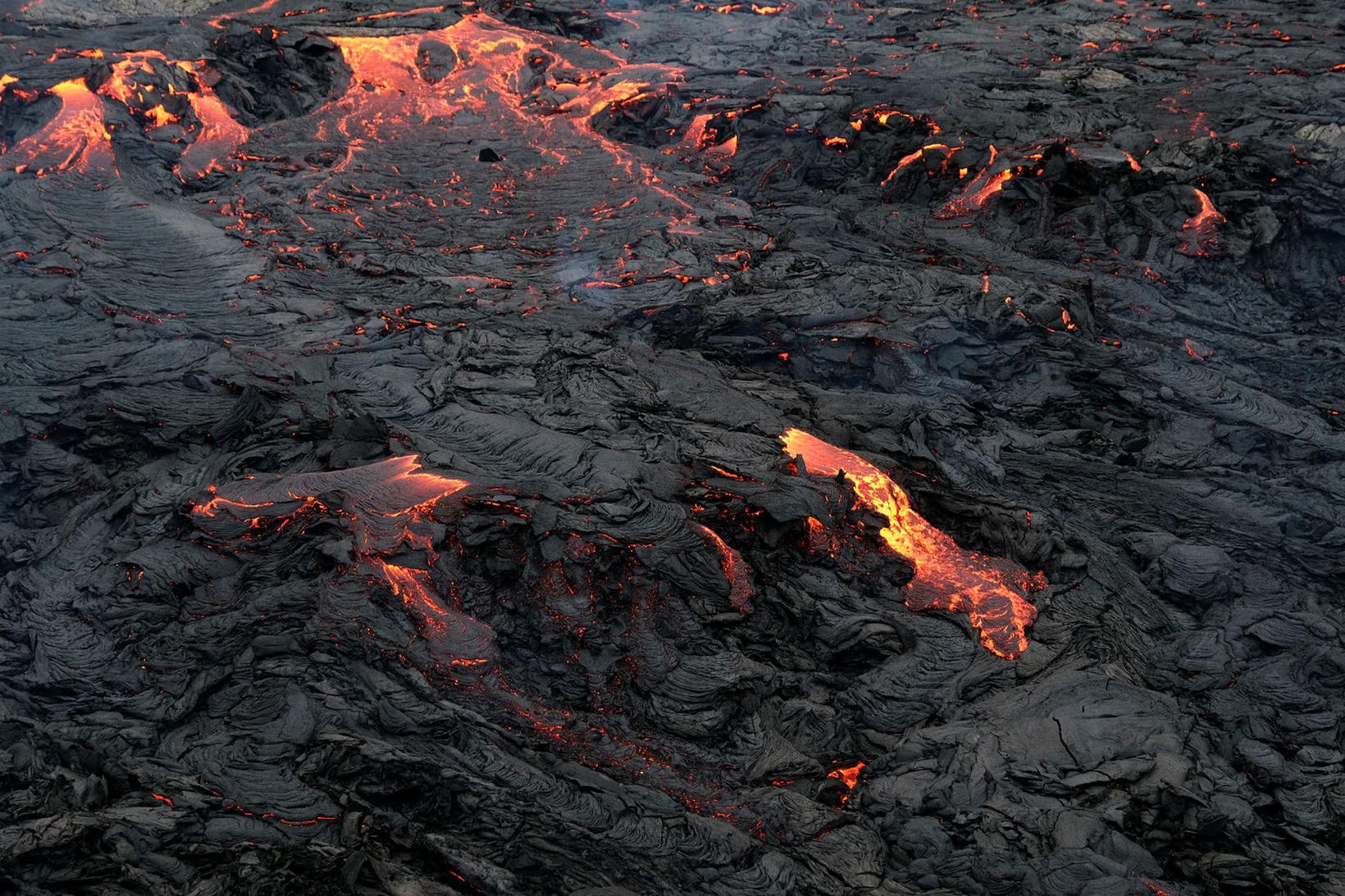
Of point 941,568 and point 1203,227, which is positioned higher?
point 1203,227

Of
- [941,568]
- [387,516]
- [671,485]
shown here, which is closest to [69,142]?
[387,516]

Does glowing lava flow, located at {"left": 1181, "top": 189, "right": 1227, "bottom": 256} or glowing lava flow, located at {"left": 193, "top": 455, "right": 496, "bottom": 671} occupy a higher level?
glowing lava flow, located at {"left": 1181, "top": 189, "right": 1227, "bottom": 256}

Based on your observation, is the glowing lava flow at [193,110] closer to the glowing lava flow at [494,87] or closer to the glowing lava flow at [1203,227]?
the glowing lava flow at [494,87]

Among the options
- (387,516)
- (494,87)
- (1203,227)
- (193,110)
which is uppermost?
(494,87)

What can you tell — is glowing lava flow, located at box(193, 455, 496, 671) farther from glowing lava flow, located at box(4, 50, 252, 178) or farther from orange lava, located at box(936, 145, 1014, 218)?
orange lava, located at box(936, 145, 1014, 218)

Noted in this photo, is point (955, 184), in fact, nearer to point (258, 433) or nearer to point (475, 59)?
point (475, 59)

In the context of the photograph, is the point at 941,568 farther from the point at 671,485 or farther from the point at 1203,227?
A: the point at 1203,227

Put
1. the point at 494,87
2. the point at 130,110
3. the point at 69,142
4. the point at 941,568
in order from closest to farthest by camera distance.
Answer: the point at 941,568, the point at 69,142, the point at 130,110, the point at 494,87

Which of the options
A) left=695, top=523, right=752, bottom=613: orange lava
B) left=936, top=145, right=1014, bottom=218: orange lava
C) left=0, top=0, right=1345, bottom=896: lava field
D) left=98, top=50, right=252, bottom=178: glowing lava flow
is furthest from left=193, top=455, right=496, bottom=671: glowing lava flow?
left=936, top=145, right=1014, bottom=218: orange lava
